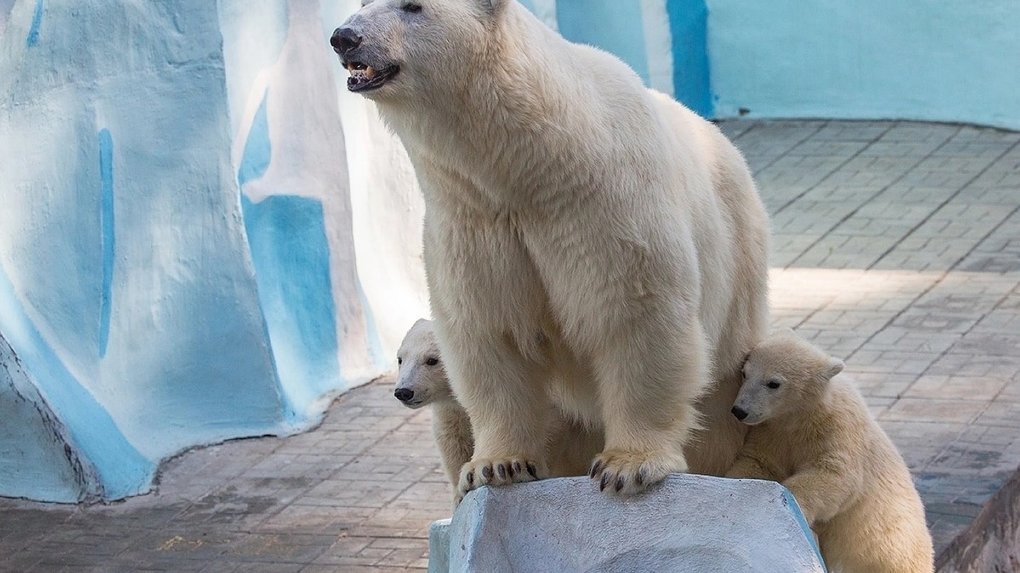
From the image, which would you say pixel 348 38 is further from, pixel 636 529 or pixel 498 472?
pixel 636 529

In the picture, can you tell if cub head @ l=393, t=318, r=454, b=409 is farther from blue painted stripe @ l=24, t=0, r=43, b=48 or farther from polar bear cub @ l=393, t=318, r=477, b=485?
blue painted stripe @ l=24, t=0, r=43, b=48

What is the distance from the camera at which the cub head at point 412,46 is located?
11.1 ft

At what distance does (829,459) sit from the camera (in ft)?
13.8

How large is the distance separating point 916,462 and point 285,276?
3.12 m

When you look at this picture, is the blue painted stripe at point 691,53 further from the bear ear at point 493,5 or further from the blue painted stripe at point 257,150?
the bear ear at point 493,5

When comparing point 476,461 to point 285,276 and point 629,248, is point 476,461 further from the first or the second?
point 285,276

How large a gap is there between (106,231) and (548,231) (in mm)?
3782

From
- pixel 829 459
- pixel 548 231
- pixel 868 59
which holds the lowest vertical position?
pixel 868 59

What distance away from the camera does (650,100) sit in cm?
389

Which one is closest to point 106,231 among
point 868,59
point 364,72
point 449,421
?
point 449,421

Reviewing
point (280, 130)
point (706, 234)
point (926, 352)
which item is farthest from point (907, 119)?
point (706, 234)

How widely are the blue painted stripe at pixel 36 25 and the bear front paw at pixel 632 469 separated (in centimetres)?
391

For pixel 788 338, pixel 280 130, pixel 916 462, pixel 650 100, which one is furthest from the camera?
pixel 280 130

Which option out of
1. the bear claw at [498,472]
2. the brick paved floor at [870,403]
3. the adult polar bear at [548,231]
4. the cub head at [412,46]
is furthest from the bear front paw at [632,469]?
the brick paved floor at [870,403]
